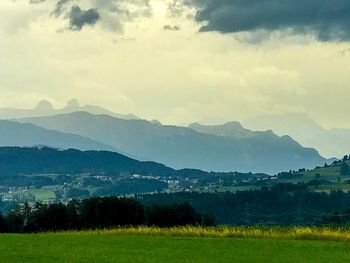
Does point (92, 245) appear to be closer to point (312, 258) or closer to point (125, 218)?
point (312, 258)

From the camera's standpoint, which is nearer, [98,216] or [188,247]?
[188,247]

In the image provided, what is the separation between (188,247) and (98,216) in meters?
79.2

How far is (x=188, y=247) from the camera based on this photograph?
51125mm

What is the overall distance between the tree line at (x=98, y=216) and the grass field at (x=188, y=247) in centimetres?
5928

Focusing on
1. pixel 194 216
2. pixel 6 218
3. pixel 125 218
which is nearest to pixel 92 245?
pixel 125 218

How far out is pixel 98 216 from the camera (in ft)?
422

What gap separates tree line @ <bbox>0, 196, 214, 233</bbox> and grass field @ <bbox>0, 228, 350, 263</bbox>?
5928cm

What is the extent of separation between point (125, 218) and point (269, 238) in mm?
66714

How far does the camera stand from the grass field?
43.9 m

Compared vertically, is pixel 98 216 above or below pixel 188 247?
above

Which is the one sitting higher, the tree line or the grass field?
the tree line

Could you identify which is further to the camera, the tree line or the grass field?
the tree line

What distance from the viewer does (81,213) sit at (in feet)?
429

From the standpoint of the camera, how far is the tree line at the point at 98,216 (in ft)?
413
